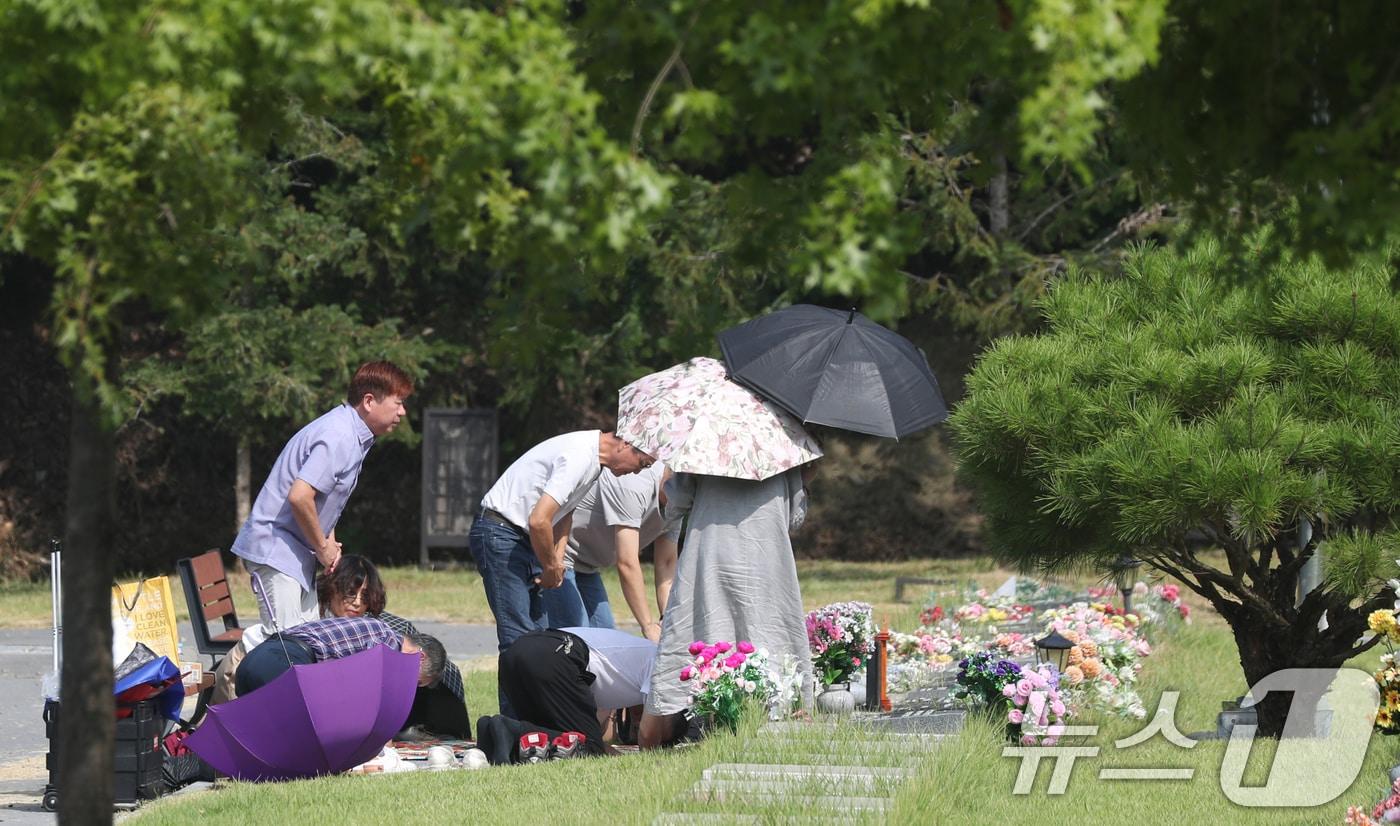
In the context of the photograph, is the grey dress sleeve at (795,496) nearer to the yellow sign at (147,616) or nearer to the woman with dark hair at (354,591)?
the woman with dark hair at (354,591)

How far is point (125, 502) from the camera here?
19.1m

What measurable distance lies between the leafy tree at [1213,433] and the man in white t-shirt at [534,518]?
1.57 meters

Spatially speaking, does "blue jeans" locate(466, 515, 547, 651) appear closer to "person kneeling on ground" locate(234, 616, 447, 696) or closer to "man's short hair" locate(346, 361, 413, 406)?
"man's short hair" locate(346, 361, 413, 406)

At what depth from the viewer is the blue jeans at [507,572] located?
7.57 metres

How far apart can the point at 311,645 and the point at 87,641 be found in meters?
2.41

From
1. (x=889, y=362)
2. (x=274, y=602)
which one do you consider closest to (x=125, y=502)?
(x=274, y=602)

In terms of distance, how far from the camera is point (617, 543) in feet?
25.8

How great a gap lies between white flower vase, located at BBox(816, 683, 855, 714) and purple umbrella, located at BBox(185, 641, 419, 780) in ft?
5.77

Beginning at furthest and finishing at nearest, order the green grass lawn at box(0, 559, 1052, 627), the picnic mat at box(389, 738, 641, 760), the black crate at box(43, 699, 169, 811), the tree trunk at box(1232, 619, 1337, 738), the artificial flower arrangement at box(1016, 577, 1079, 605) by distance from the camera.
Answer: the green grass lawn at box(0, 559, 1052, 627), the artificial flower arrangement at box(1016, 577, 1079, 605), the tree trunk at box(1232, 619, 1337, 738), the picnic mat at box(389, 738, 641, 760), the black crate at box(43, 699, 169, 811)

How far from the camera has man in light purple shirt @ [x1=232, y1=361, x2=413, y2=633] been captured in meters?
7.15

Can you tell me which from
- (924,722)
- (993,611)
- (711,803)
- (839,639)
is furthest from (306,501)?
(993,611)

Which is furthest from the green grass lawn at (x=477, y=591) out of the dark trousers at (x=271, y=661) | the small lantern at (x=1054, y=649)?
the dark trousers at (x=271, y=661)

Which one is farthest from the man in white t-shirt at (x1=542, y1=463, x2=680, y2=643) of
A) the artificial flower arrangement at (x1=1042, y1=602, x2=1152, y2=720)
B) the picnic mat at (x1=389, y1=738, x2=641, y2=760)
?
the artificial flower arrangement at (x1=1042, y1=602, x2=1152, y2=720)

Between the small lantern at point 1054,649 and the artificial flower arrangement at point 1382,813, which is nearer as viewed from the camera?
the artificial flower arrangement at point 1382,813
